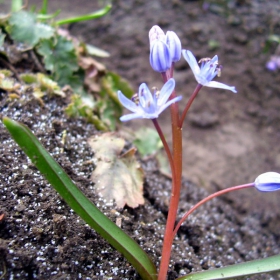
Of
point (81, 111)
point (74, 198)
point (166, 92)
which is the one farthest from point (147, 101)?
point (81, 111)

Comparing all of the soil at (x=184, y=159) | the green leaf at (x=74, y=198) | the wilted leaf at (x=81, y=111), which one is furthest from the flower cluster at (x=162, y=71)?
the wilted leaf at (x=81, y=111)

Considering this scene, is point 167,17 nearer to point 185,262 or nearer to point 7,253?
point 185,262

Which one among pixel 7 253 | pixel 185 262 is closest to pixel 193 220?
pixel 185 262

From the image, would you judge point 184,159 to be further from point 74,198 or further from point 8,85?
point 74,198

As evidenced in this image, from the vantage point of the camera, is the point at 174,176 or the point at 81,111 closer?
the point at 174,176

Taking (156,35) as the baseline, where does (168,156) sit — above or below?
below

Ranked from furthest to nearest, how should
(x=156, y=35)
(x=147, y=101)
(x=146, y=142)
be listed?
(x=146, y=142)
(x=156, y=35)
(x=147, y=101)

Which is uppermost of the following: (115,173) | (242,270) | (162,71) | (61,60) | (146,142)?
(61,60)

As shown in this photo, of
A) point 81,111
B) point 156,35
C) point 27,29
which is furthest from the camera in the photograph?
point 27,29
